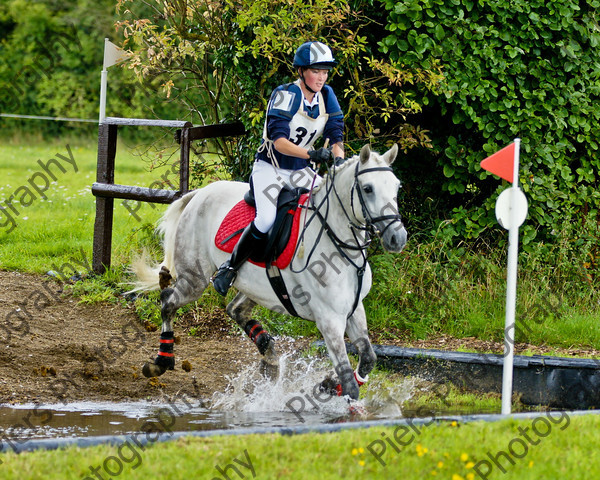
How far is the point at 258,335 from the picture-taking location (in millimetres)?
7820

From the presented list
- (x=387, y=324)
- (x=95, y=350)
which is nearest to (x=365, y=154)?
(x=387, y=324)

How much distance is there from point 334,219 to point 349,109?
3.06 metres

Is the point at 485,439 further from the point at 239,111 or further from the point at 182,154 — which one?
the point at 239,111

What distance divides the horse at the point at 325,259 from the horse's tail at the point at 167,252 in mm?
206

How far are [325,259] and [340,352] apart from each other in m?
0.72

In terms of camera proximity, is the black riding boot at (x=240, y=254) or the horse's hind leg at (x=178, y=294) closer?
the black riding boot at (x=240, y=254)

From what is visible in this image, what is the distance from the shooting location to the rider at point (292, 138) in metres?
6.62

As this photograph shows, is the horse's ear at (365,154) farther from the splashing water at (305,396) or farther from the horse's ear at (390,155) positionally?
the splashing water at (305,396)

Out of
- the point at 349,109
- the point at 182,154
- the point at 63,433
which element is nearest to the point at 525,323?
the point at 349,109

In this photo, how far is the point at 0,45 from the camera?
28.7 m

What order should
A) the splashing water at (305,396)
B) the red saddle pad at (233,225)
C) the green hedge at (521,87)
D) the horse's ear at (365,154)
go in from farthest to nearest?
1. the green hedge at (521,87)
2. the red saddle pad at (233,225)
3. the splashing water at (305,396)
4. the horse's ear at (365,154)

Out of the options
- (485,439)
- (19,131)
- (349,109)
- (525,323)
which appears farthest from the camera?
(19,131)

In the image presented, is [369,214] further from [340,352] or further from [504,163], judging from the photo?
[340,352]

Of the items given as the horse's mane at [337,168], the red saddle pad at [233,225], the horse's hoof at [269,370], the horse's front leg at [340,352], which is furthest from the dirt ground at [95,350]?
the horse's mane at [337,168]
